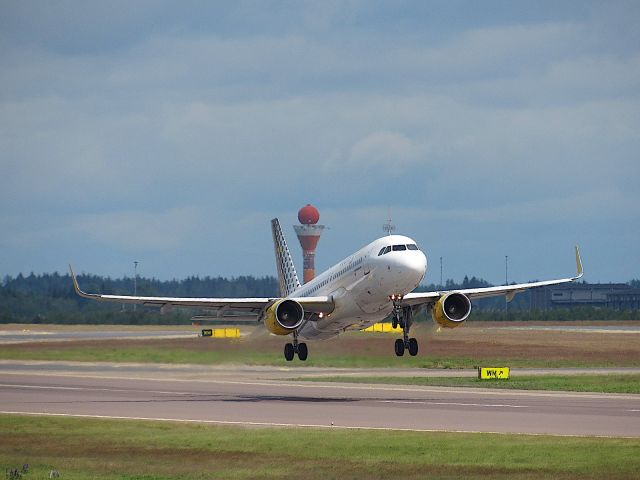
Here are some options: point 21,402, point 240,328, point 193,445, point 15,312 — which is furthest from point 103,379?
point 15,312

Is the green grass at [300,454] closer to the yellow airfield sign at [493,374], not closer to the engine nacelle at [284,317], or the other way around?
the engine nacelle at [284,317]

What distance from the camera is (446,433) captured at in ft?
152

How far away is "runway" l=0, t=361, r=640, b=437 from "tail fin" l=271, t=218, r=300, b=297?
841 centimetres

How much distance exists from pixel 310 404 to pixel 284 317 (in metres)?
6.58

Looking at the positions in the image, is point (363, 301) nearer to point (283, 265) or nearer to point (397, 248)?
point (397, 248)

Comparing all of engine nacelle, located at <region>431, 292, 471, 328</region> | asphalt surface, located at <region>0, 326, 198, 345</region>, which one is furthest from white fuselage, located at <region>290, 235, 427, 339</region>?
asphalt surface, located at <region>0, 326, 198, 345</region>

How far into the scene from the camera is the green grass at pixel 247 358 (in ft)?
288

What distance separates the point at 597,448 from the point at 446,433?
6824 millimetres

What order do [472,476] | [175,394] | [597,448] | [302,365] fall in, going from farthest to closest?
[302,365]
[175,394]
[597,448]
[472,476]

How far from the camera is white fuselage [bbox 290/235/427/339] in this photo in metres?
60.4

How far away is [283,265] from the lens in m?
99.1

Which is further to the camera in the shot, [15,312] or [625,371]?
[15,312]

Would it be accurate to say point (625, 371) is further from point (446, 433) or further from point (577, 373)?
point (446, 433)

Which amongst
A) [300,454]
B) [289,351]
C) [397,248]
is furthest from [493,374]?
[300,454]
